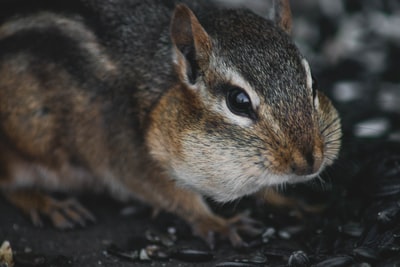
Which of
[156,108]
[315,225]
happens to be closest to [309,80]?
[156,108]

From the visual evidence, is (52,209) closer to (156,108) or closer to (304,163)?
(156,108)

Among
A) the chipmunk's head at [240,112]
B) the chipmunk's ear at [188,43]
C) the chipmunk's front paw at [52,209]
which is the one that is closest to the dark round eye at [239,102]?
the chipmunk's head at [240,112]

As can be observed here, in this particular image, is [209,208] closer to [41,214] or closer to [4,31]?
[41,214]

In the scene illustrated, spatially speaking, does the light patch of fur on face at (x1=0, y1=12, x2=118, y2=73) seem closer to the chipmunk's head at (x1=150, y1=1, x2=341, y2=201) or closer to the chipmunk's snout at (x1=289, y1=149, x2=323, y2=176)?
the chipmunk's head at (x1=150, y1=1, x2=341, y2=201)

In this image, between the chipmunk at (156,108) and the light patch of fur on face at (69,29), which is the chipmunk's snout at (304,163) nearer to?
the chipmunk at (156,108)

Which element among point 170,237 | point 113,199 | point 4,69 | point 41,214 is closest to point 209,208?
point 170,237

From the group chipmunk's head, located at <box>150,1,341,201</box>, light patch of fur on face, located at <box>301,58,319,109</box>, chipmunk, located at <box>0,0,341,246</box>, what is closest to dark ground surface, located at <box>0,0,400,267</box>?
chipmunk, located at <box>0,0,341,246</box>
